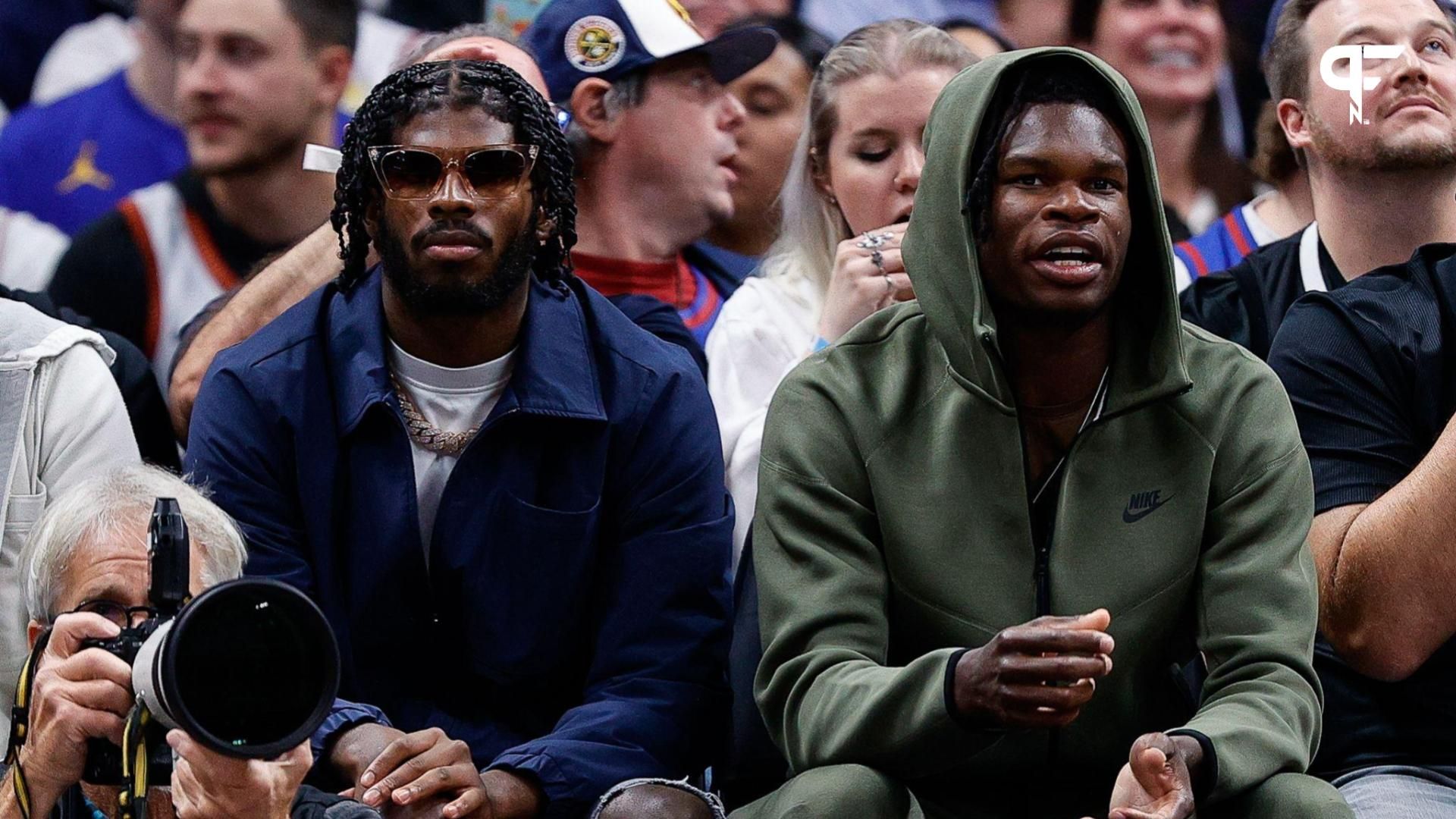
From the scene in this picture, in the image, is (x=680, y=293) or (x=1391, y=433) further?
(x=680, y=293)

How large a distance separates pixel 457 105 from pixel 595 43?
105 cm

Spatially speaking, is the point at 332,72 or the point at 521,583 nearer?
the point at 521,583

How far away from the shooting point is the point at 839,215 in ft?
13.5

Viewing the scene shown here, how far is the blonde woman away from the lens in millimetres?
3781

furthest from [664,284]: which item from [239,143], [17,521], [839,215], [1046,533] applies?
[1046,533]

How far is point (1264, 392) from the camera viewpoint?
9.84 feet

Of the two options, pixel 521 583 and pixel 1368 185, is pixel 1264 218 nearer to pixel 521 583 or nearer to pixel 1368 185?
pixel 1368 185

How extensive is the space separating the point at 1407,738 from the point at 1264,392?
2.05 ft

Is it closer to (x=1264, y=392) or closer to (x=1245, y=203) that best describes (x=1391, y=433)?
(x=1264, y=392)

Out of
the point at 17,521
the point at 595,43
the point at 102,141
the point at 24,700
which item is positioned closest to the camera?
the point at 24,700

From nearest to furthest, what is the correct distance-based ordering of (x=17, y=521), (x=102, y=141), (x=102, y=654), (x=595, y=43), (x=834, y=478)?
(x=102, y=654), (x=834, y=478), (x=17, y=521), (x=595, y=43), (x=102, y=141)

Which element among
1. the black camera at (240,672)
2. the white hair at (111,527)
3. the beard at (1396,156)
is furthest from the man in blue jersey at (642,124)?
the black camera at (240,672)

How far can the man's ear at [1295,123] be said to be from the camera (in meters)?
4.13

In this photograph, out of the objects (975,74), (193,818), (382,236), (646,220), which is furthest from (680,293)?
(193,818)
